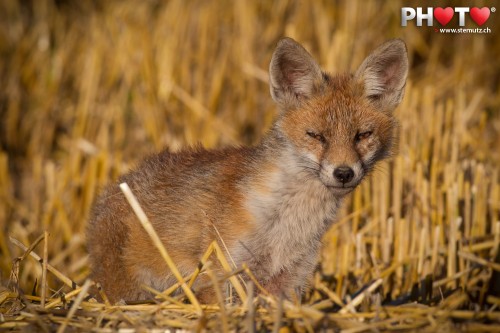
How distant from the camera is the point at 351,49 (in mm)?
7844

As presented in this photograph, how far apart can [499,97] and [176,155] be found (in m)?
4.99

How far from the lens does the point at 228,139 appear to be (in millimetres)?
7234

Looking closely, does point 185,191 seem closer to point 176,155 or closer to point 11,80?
point 176,155

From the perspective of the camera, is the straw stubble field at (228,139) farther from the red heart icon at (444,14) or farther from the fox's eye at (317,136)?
the fox's eye at (317,136)

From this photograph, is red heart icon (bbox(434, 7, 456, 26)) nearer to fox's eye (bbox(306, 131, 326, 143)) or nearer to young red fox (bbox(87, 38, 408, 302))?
young red fox (bbox(87, 38, 408, 302))

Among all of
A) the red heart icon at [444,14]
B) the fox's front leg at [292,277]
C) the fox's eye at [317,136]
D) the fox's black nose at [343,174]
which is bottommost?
the fox's front leg at [292,277]

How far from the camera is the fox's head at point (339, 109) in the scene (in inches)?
157

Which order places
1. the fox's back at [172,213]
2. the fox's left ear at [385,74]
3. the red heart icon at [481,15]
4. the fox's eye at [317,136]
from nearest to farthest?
1. the fox's eye at [317,136]
2. the fox's back at [172,213]
3. the fox's left ear at [385,74]
4. the red heart icon at [481,15]

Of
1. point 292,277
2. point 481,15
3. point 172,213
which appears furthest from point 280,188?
point 481,15

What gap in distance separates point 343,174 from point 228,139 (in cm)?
344

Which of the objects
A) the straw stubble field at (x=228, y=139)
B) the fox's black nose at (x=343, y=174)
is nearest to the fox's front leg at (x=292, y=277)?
the straw stubble field at (x=228, y=139)

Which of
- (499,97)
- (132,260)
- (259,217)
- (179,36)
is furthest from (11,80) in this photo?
(499,97)

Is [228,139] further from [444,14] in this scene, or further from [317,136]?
[317,136]

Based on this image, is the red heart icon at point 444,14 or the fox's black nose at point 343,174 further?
the red heart icon at point 444,14
